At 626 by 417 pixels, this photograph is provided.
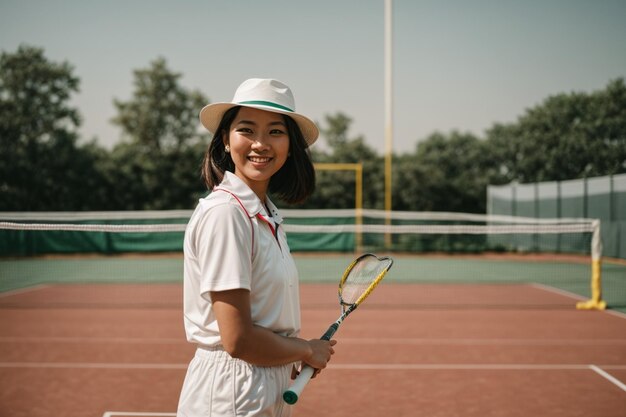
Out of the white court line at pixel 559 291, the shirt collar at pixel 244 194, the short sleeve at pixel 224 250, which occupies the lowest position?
the white court line at pixel 559 291

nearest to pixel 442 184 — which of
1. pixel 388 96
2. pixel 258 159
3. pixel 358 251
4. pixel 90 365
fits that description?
pixel 388 96

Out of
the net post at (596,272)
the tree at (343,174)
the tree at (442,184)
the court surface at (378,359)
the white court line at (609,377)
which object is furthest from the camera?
the tree at (442,184)

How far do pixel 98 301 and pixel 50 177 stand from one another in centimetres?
1884

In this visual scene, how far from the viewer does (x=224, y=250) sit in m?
1.78

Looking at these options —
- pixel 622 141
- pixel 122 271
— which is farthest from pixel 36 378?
pixel 622 141

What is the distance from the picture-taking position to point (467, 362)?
7.43 meters

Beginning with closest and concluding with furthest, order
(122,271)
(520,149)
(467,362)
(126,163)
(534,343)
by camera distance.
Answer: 1. (467,362)
2. (534,343)
3. (122,271)
4. (126,163)
5. (520,149)

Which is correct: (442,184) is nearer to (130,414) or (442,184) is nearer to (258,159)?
(130,414)

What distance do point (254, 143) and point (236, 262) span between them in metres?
0.46

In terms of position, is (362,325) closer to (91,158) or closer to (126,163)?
(91,158)

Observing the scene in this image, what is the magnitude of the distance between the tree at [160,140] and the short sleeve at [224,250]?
3121cm

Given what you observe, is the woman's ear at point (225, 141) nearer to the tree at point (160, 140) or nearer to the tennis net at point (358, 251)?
the tennis net at point (358, 251)

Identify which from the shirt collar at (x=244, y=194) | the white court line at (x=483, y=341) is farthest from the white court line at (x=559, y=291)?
the shirt collar at (x=244, y=194)

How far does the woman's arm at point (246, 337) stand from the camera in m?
1.79
